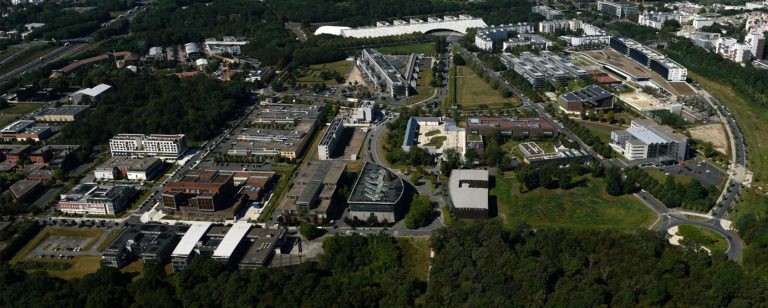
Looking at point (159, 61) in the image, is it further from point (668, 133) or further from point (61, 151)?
point (668, 133)

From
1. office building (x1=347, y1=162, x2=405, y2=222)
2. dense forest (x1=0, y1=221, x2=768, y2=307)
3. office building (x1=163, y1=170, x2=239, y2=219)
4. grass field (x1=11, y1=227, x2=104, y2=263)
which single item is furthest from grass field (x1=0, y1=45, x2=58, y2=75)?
office building (x1=347, y1=162, x2=405, y2=222)

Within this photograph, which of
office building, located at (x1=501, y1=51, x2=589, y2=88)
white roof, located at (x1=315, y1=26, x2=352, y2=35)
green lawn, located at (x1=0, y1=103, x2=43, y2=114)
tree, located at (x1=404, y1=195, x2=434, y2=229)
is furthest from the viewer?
white roof, located at (x1=315, y1=26, x2=352, y2=35)

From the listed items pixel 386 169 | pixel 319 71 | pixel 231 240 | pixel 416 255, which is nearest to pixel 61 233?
pixel 231 240

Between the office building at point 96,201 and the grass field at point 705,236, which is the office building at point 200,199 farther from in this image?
the grass field at point 705,236

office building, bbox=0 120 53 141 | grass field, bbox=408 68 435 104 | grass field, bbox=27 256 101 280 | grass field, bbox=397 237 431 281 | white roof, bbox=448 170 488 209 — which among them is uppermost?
office building, bbox=0 120 53 141

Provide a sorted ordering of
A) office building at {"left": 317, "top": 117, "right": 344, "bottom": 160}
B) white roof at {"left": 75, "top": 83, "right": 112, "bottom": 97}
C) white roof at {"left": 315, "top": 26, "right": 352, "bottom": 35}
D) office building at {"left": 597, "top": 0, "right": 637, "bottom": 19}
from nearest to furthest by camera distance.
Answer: office building at {"left": 317, "top": 117, "right": 344, "bottom": 160} < white roof at {"left": 75, "top": 83, "right": 112, "bottom": 97} < white roof at {"left": 315, "top": 26, "right": 352, "bottom": 35} < office building at {"left": 597, "top": 0, "right": 637, "bottom": 19}

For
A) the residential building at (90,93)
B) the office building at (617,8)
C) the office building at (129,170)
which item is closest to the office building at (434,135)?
the office building at (129,170)

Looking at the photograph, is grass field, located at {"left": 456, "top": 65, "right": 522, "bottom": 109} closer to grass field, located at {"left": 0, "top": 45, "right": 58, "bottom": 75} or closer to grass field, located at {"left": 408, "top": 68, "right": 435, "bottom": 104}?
grass field, located at {"left": 408, "top": 68, "right": 435, "bottom": 104}

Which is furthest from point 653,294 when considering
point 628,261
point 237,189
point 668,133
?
point 237,189
